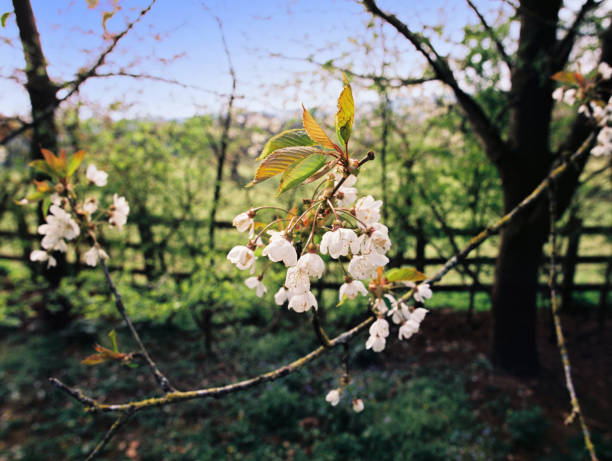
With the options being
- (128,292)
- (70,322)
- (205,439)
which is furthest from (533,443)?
(70,322)

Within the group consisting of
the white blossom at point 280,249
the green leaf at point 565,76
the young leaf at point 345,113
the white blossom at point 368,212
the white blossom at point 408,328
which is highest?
the green leaf at point 565,76

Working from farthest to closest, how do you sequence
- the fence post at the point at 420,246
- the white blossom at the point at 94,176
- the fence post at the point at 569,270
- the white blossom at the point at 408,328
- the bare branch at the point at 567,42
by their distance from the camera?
1. the fence post at the point at 569,270
2. the fence post at the point at 420,246
3. the bare branch at the point at 567,42
4. the white blossom at the point at 94,176
5. the white blossom at the point at 408,328

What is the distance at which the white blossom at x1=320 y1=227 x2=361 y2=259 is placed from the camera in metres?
0.62

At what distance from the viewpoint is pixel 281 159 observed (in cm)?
56

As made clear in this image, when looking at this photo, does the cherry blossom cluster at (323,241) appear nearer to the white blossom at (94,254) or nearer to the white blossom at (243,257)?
the white blossom at (243,257)

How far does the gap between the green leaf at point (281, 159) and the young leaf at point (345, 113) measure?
0.05 m

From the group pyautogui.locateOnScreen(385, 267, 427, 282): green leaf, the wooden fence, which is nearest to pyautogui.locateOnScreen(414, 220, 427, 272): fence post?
the wooden fence

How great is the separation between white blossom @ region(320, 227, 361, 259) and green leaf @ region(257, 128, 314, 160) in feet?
0.54

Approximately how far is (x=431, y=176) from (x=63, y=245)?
3.72 metres

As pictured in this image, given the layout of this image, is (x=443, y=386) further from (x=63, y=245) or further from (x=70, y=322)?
(x=70, y=322)

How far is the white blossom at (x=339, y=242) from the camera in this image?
621mm

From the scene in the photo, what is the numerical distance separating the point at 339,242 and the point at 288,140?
0.66 ft

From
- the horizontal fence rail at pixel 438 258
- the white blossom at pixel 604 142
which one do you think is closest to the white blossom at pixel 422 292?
the white blossom at pixel 604 142

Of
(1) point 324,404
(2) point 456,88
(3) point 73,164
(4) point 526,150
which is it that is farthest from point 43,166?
(4) point 526,150
